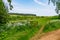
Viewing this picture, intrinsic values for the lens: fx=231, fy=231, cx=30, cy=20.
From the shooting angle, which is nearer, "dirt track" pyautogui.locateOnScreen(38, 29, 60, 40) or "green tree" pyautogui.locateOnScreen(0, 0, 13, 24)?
"green tree" pyautogui.locateOnScreen(0, 0, 13, 24)

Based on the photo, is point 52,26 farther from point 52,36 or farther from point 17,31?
point 17,31

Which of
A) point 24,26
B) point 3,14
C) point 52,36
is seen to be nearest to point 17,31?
point 24,26

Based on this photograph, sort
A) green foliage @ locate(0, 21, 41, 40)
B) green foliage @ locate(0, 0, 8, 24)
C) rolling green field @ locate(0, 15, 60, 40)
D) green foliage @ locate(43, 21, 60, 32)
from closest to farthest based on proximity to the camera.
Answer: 1. green foliage @ locate(0, 21, 41, 40)
2. green foliage @ locate(0, 0, 8, 24)
3. rolling green field @ locate(0, 15, 60, 40)
4. green foliage @ locate(43, 21, 60, 32)

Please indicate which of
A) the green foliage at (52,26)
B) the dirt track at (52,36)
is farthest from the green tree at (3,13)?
the green foliage at (52,26)

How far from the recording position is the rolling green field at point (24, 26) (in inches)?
427

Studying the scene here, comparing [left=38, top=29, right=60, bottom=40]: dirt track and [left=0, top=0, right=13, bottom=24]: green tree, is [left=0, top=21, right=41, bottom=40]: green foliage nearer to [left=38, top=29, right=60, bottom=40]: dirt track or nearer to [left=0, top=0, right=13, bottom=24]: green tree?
[left=0, top=0, right=13, bottom=24]: green tree

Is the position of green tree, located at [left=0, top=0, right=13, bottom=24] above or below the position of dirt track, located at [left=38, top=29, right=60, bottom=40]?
above

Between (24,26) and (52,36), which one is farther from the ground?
(24,26)

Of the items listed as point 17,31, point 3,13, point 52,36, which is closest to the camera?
point 3,13

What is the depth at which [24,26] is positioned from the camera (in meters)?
11.9

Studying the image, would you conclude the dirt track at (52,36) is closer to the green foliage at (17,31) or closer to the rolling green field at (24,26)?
the rolling green field at (24,26)

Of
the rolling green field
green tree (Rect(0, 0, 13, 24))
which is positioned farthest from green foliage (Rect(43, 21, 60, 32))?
green tree (Rect(0, 0, 13, 24))

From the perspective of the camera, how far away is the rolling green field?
10836 millimetres

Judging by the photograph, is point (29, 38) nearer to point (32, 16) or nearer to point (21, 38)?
point (21, 38)
